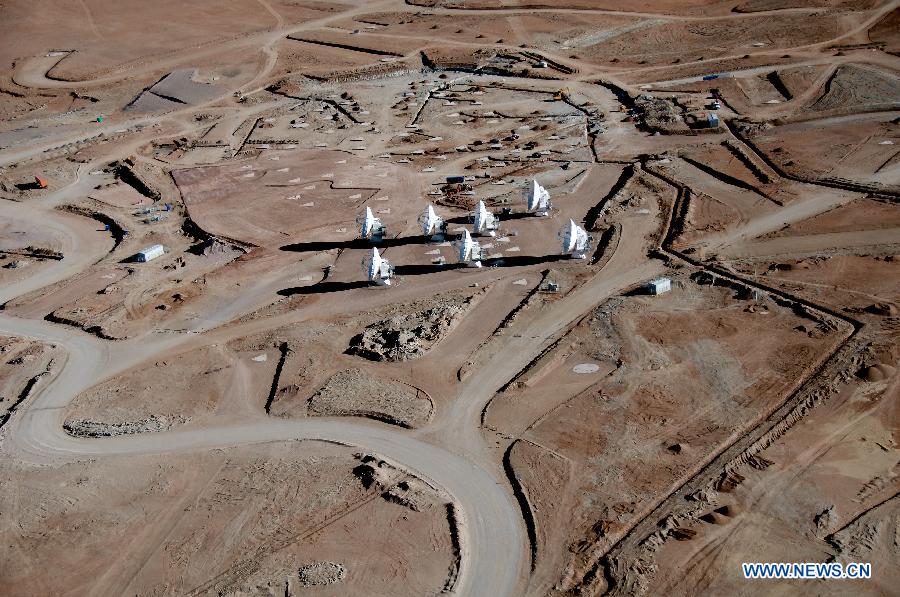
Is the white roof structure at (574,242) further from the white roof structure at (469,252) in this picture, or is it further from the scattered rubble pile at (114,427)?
the scattered rubble pile at (114,427)

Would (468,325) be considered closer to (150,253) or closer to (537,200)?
(537,200)

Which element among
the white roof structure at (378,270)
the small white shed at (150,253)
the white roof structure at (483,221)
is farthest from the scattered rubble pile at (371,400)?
the small white shed at (150,253)

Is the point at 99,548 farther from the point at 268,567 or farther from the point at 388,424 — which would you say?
the point at 388,424

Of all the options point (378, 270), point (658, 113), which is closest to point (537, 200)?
point (378, 270)

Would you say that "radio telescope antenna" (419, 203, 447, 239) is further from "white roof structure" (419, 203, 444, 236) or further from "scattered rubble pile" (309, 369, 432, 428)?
"scattered rubble pile" (309, 369, 432, 428)

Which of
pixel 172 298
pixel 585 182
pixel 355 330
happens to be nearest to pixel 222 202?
pixel 172 298

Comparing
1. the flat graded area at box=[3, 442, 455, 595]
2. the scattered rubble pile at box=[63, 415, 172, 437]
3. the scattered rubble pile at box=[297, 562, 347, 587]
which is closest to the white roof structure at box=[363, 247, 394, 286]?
the flat graded area at box=[3, 442, 455, 595]
